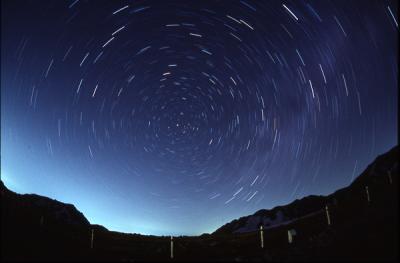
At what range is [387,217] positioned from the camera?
14812 millimetres

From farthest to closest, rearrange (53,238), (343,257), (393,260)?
(53,238), (343,257), (393,260)

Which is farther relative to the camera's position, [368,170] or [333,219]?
[368,170]

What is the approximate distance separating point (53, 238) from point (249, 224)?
101306mm

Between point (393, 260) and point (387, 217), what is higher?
point (387, 217)

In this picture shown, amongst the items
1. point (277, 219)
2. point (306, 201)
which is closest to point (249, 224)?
point (277, 219)

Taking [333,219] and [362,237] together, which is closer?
[362,237]

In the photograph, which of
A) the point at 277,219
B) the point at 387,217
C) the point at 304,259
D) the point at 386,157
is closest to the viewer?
the point at 304,259

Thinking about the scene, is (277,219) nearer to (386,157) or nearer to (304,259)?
(386,157)

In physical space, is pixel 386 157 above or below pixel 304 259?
above

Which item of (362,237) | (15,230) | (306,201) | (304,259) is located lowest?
(304,259)

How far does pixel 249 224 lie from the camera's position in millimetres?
111438

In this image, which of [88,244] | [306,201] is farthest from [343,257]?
[306,201]

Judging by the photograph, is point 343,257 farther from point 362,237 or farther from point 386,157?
point 386,157

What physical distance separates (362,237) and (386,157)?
245 feet
